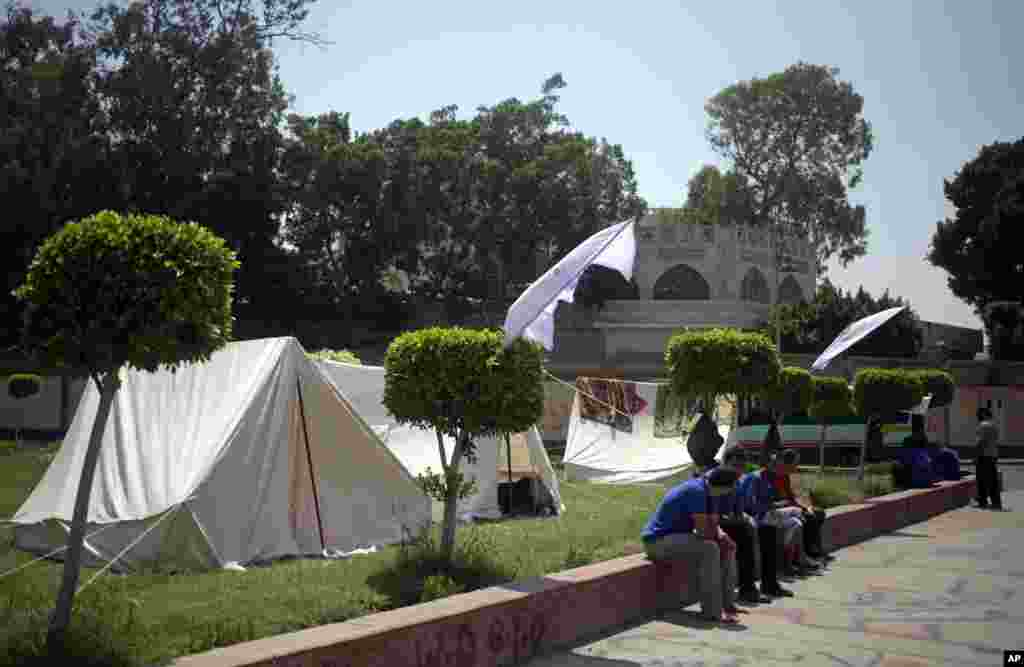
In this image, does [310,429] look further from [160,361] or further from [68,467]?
[160,361]

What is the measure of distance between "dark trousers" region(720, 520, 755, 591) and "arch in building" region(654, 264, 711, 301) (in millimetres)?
42000

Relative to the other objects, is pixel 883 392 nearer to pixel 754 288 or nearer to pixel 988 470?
pixel 988 470

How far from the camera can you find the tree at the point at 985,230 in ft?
169

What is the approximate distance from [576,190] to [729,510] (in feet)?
125

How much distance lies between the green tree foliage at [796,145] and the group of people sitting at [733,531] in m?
54.9

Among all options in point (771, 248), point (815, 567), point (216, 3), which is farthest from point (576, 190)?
point (815, 567)

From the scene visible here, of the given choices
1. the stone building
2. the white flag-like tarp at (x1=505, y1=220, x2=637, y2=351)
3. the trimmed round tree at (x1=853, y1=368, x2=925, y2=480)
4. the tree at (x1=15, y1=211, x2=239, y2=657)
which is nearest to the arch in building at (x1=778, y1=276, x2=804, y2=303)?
the stone building

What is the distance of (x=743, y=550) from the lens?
9.60 m

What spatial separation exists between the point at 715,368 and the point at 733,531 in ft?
18.6

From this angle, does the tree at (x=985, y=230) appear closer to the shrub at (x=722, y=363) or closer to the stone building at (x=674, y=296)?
the stone building at (x=674, y=296)

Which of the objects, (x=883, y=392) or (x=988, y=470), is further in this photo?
(x=883, y=392)

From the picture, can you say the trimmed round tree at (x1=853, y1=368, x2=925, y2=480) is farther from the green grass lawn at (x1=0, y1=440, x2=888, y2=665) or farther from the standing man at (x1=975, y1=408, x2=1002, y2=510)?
the green grass lawn at (x1=0, y1=440, x2=888, y2=665)

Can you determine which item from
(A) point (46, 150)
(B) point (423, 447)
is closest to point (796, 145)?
(A) point (46, 150)

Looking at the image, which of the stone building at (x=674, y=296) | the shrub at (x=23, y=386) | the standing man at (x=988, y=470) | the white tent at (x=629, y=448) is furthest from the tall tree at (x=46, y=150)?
the standing man at (x=988, y=470)
